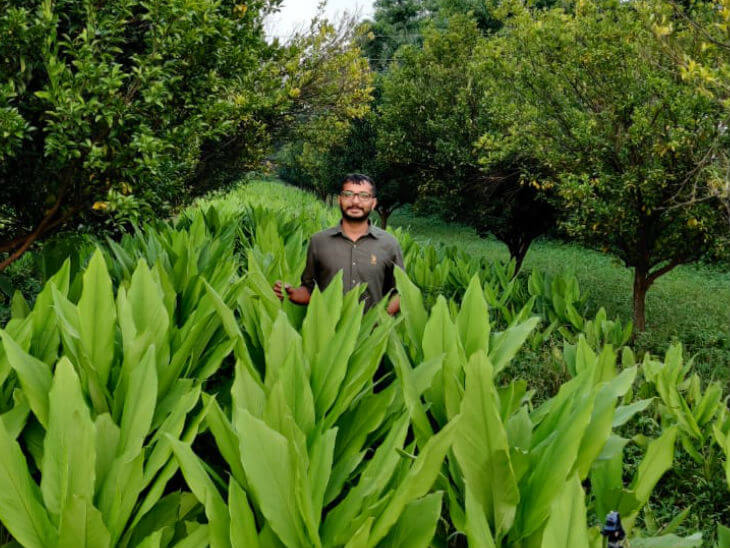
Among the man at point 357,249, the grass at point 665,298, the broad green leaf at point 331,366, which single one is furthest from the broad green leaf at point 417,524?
the grass at point 665,298

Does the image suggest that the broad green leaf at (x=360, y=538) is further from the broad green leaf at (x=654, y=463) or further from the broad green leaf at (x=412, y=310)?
the broad green leaf at (x=412, y=310)

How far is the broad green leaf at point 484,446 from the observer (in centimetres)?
123

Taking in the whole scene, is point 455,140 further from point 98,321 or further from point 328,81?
point 98,321

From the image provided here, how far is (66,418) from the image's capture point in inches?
49.4

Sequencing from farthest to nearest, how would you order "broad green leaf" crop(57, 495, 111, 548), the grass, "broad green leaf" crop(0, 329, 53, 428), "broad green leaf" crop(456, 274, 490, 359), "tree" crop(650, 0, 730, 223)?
the grass, "tree" crop(650, 0, 730, 223), "broad green leaf" crop(456, 274, 490, 359), "broad green leaf" crop(0, 329, 53, 428), "broad green leaf" crop(57, 495, 111, 548)

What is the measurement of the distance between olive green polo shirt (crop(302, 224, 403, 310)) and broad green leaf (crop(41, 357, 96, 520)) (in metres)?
2.10

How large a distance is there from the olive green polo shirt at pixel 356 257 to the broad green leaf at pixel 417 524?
2185 millimetres

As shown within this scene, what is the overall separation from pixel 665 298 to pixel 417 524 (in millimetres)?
13329

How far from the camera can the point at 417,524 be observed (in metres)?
1.16

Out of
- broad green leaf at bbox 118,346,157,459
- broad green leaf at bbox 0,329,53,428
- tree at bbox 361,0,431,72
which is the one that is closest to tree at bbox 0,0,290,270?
broad green leaf at bbox 0,329,53,428

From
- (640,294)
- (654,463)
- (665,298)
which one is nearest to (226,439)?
(654,463)

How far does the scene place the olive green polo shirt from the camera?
3.33 meters

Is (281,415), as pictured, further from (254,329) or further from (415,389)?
(254,329)

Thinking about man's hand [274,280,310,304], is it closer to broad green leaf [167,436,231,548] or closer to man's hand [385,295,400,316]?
man's hand [385,295,400,316]
